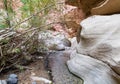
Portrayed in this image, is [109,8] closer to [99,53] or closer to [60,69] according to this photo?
[99,53]

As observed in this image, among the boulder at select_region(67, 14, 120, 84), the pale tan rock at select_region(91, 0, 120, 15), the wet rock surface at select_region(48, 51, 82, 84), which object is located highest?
the pale tan rock at select_region(91, 0, 120, 15)

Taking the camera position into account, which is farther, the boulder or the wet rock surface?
the wet rock surface

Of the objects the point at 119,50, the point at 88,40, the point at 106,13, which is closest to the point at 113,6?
the point at 106,13

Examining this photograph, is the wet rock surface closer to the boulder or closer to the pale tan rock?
the boulder

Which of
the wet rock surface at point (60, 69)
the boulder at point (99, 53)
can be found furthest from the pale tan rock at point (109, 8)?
the wet rock surface at point (60, 69)

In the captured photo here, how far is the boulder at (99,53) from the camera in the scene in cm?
139

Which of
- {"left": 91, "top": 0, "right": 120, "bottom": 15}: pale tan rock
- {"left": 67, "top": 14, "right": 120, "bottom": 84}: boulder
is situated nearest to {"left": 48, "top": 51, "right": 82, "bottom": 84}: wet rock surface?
{"left": 67, "top": 14, "right": 120, "bottom": 84}: boulder

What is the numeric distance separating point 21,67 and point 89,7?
2.34 feet

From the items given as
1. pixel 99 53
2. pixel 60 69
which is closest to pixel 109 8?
pixel 99 53

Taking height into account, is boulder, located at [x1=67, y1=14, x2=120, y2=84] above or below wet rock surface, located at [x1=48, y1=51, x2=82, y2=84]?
above

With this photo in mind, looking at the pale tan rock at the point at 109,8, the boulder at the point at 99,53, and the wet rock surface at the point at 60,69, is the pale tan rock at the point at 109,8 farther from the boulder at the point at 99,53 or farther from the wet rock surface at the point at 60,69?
the wet rock surface at the point at 60,69

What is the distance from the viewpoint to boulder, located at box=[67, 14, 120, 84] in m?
1.39

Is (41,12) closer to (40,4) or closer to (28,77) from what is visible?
(40,4)

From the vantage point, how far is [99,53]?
1.54 m
